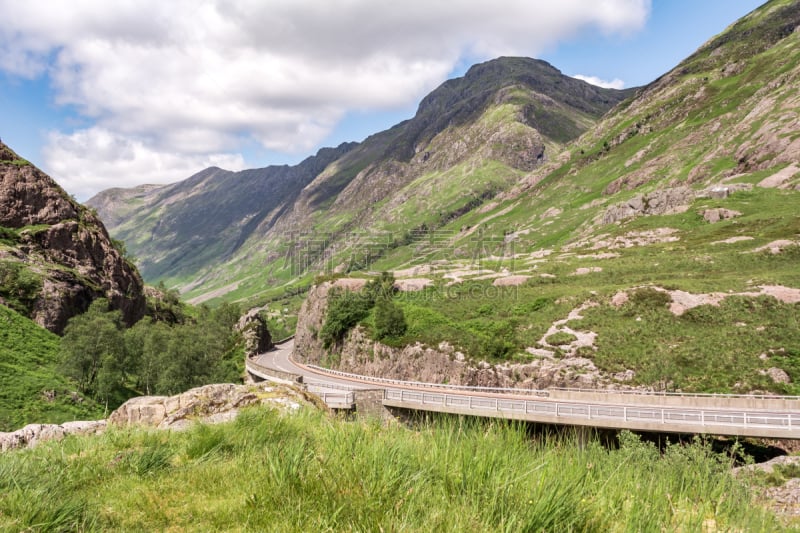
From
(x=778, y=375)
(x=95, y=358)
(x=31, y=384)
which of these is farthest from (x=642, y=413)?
(x=95, y=358)

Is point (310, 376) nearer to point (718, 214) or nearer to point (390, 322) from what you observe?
point (390, 322)

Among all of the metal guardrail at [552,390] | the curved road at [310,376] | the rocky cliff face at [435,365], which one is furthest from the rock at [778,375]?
the curved road at [310,376]

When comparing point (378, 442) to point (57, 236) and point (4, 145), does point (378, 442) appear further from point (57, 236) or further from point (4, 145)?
point (4, 145)

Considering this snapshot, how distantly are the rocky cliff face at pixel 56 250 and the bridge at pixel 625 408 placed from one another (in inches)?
2127

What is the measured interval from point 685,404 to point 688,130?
155436mm

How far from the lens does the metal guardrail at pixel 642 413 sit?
20938mm

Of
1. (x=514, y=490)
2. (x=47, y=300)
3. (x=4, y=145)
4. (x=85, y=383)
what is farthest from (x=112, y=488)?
(x=4, y=145)

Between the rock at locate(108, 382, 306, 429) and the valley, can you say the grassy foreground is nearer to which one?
the valley

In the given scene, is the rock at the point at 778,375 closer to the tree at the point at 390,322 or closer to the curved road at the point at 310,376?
the curved road at the point at 310,376

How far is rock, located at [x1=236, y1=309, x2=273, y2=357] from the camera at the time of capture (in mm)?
98394

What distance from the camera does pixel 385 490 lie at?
349 cm

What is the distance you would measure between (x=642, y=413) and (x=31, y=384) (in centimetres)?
4912

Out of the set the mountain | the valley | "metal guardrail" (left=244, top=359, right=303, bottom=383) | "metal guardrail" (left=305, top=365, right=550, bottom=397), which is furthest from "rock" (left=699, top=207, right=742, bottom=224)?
"metal guardrail" (left=244, top=359, right=303, bottom=383)

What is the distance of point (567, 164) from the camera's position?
19225cm
